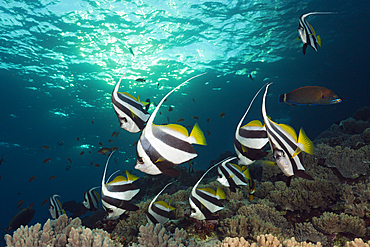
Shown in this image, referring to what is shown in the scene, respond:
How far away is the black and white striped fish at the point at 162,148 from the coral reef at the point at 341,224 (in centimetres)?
346

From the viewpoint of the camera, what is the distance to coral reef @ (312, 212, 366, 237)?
3.04 meters

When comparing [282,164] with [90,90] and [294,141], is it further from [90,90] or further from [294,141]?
[90,90]

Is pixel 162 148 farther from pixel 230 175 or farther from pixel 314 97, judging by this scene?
pixel 314 97

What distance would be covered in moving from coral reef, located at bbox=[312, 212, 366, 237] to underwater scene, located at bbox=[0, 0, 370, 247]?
2cm

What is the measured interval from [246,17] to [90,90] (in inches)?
719

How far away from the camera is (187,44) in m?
15.6

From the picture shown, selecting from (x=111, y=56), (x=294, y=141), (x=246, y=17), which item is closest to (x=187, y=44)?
(x=246, y=17)

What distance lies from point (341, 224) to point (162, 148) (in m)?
3.88

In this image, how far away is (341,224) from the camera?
124 inches

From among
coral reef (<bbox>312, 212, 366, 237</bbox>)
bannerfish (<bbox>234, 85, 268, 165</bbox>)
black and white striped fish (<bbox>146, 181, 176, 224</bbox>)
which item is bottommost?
coral reef (<bbox>312, 212, 366, 237</bbox>)

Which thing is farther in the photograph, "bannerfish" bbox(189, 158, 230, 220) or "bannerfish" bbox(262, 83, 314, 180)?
"bannerfish" bbox(189, 158, 230, 220)

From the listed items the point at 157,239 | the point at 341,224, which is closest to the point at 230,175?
the point at 157,239

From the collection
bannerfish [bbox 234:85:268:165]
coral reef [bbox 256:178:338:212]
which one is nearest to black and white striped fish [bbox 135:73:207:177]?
bannerfish [bbox 234:85:268:165]

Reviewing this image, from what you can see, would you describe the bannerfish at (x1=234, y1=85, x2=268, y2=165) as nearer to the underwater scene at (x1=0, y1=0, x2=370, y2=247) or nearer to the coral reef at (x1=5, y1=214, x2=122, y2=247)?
the underwater scene at (x1=0, y1=0, x2=370, y2=247)
